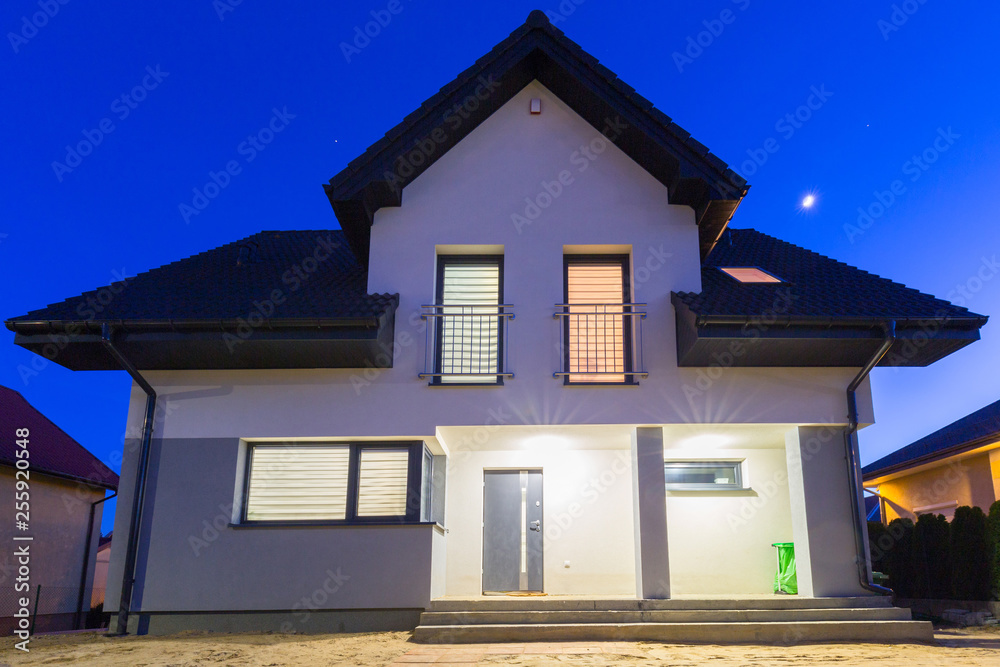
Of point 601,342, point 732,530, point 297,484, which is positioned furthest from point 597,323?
point 297,484

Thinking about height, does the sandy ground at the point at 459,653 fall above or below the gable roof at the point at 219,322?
below

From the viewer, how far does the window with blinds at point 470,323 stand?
10.0 m

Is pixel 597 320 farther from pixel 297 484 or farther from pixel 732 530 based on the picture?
pixel 297 484

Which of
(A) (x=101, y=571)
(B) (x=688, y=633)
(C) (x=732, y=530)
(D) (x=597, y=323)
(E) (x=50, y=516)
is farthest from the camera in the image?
(A) (x=101, y=571)

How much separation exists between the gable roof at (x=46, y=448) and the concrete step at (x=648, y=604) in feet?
31.7

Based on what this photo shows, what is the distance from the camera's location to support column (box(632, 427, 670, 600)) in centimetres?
895

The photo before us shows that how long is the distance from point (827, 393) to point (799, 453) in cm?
83

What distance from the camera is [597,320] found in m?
10.2

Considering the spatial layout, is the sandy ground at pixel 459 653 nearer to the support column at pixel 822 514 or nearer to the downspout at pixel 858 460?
the downspout at pixel 858 460

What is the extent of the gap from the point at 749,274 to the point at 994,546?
177 inches

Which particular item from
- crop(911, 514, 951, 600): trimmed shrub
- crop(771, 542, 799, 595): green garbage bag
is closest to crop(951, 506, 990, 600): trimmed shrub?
crop(911, 514, 951, 600): trimmed shrub

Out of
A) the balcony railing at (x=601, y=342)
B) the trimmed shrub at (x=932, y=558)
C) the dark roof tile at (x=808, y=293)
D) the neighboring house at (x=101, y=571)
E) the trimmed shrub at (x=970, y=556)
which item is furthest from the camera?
the neighboring house at (x=101, y=571)

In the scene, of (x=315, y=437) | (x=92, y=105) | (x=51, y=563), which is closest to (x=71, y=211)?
(x=92, y=105)

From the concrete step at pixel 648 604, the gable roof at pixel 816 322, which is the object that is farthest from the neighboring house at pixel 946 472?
the concrete step at pixel 648 604
